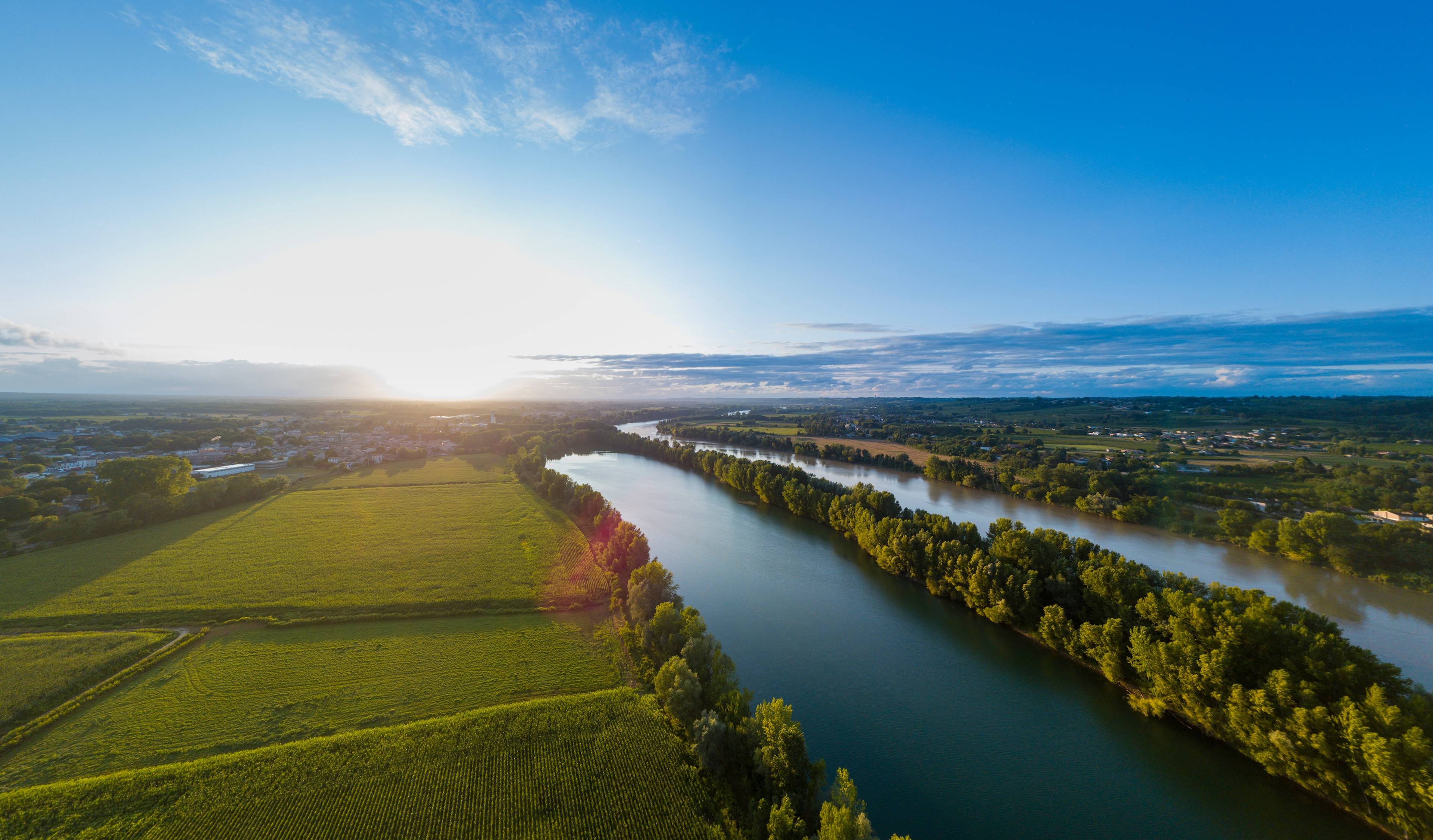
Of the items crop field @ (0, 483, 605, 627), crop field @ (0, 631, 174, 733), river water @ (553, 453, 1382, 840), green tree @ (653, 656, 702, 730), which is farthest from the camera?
crop field @ (0, 483, 605, 627)

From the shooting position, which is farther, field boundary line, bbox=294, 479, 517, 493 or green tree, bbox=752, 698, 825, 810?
field boundary line, bbox=294, 479, 517, 493

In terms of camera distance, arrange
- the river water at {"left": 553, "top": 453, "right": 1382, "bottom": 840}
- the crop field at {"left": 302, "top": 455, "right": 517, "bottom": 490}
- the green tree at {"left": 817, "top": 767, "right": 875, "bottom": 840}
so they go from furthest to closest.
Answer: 1. the crop field at {"left": 302, "top": 455, "right": 517, "bottom": 490}
2. the river water at {"left": 553, "top": 453, "right": 1382, "bottom": 840}
3. the green tree at {"left": 817, "top": 767, "right": 875, "bottom": 840}

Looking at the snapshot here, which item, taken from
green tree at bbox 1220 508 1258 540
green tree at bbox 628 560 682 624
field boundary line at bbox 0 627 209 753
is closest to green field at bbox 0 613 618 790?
field boundary line at bbox 0 627 209 753

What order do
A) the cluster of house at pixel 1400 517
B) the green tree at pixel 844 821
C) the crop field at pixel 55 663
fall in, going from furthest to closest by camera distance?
the cluster of house at pixel 1400 517 < the crop field at pixel 55 663 < the green tree at pixel 844 821

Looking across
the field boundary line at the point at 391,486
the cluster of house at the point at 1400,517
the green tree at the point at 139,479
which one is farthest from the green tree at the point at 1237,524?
the green tree at the point at 139,479

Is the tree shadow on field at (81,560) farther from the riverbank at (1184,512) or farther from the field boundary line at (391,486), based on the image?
the riverbank at (1184,512)

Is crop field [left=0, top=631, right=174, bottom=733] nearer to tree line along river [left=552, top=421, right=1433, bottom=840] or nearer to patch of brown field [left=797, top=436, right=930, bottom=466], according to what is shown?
tree line along river [left=552, top=421, right=1433, bottom=840]
